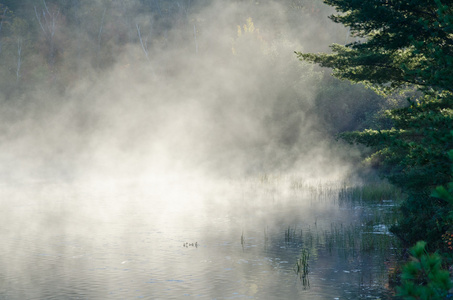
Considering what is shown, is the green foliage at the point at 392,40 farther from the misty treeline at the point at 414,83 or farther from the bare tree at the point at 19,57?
the bare tree at the point at 19,57

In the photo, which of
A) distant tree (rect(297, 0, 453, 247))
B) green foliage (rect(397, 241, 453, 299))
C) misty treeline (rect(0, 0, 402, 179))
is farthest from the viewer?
misty treeline (rect(0, 0, 402, 179))

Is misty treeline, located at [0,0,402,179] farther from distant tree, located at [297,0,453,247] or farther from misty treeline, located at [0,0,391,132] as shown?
distant tree, located at [297,0,453,247]

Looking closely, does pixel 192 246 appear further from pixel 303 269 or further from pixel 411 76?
pixel 411 76

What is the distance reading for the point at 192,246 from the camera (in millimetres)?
18594

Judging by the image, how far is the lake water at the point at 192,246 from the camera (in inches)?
544

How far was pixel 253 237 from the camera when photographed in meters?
19.9

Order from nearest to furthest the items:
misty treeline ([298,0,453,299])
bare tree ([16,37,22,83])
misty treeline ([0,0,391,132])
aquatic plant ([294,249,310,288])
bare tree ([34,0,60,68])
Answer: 1. misty treeline ([298,0,453,299])
2. aquatic plant ([294,249,310,288])
3. bare tree ([16,37,22,83])
4. misty treeline ([0,0,391,132])
5. bare tree ([34,0,60,68])

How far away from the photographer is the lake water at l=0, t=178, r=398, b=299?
13812 mm

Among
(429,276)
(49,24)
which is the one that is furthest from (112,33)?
(429,276)

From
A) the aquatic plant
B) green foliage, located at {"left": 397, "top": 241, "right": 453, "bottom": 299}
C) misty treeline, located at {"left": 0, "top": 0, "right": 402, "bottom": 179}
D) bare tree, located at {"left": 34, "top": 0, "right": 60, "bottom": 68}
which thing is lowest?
the aquatic plant

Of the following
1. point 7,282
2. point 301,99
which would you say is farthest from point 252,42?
point 7,282

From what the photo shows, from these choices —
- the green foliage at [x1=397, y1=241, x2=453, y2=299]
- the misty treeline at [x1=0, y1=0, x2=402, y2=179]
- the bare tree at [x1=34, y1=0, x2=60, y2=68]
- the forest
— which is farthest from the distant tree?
the bare tree at [x1=34, y1=0, x2=60, y2=68]

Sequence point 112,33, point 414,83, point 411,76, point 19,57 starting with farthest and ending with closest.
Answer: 1. point 112,33
2. point 19,57
3. point 414,83
4. point 411,76

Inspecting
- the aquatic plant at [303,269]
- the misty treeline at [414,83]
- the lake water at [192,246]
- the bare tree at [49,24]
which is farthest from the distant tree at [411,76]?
the bare tree at [49,24]
